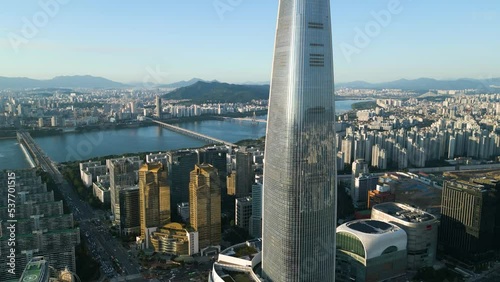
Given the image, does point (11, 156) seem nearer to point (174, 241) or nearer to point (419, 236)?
point (174, 241)

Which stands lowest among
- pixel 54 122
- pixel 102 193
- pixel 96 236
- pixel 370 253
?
pixel 96 236

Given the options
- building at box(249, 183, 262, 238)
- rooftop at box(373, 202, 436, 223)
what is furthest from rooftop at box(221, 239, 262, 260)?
rooftop at box(373, 202, 436, 223)

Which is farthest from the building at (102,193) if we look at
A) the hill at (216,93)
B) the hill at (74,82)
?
the hill at (74,82)

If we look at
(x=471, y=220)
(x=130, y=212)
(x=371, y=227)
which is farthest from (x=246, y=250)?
(x=471, y=220)

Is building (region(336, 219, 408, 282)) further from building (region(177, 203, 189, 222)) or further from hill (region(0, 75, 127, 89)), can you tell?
hill (region(0, 75, 127, 89))

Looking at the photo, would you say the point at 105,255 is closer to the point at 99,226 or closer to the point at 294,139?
the point at 99,226

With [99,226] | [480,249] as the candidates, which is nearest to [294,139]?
[480,249]

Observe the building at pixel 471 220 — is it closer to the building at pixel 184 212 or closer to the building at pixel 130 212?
the building at pixel 184 212
